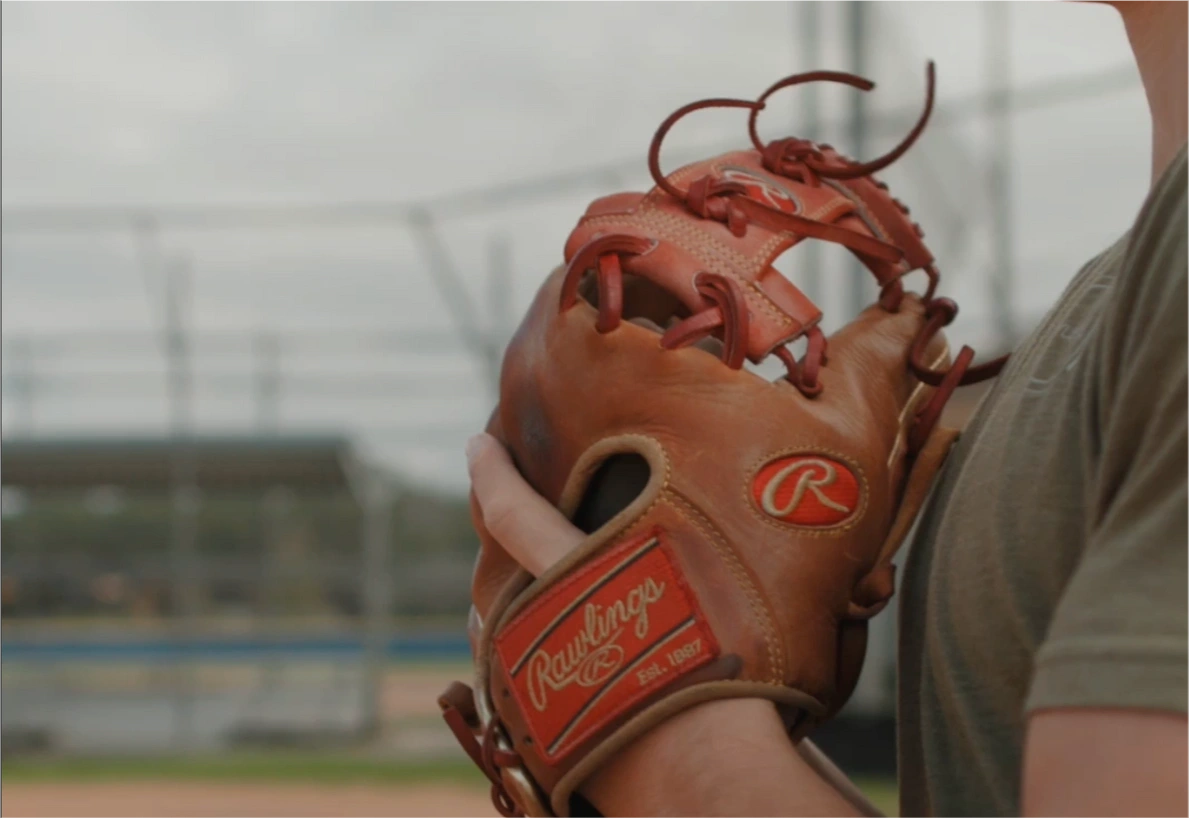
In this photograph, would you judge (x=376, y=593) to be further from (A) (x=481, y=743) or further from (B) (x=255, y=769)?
(A) (x=481, y=743)

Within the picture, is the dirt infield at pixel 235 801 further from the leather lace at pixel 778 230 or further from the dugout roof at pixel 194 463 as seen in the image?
the leather lace at pixel 778 230

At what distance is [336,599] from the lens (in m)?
9.99

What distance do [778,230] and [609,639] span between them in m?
0.33

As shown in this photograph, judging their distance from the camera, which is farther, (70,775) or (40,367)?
(40,367)

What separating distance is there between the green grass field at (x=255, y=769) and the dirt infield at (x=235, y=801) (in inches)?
7.2

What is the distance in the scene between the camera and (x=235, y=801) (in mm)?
7238

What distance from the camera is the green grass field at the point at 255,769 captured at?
797 centimetres

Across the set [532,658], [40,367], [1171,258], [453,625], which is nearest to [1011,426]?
[1171,258]

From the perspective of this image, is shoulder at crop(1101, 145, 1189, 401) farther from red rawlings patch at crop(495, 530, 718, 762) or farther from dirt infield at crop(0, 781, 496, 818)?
dirt infield at crop(0, 781, 496, 818)

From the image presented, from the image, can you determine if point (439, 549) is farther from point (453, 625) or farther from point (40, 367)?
point (40, 367)

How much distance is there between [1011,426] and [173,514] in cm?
1053

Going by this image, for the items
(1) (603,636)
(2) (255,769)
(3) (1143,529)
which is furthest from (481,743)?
(2) (255,769)

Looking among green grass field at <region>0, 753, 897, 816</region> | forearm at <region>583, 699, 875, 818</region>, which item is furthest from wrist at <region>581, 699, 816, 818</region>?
green grass field at <region>0, 753, 897, 816</region>

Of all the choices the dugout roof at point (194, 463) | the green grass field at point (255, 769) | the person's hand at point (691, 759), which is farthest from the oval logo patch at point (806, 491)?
the dugout roof at point (194, 463)
